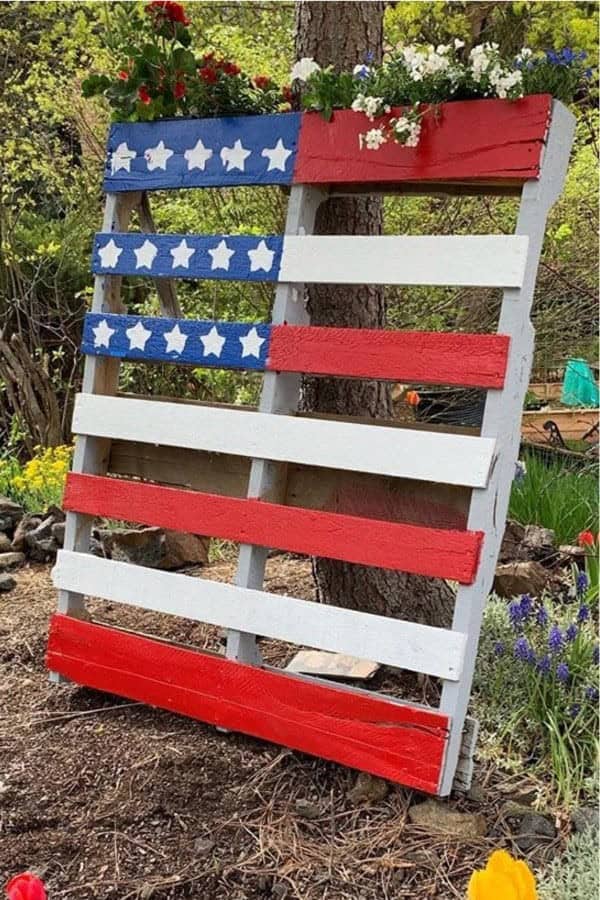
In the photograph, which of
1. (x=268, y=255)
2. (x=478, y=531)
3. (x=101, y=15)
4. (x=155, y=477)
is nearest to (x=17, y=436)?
(x=101, y=15)

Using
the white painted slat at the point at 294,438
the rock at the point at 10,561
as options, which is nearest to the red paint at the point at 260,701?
the white painted slat at the point at 294,438

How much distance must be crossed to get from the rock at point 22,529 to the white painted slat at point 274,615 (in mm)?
1802

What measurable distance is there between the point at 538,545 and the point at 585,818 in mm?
1955

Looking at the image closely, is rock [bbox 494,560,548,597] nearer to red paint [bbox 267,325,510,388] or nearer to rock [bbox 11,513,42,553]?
red paint [bbox 267,325,510,388]

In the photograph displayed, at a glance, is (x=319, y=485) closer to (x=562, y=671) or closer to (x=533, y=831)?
(x=562, y=671)

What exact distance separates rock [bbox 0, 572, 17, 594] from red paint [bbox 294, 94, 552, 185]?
239cm

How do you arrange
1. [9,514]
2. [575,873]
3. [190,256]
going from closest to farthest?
[575,873]
[190,256]
[9,514]

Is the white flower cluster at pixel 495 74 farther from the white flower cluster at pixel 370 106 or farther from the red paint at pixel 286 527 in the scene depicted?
the red paint at pixel 286 527

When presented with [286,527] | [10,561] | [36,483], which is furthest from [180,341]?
[36,483]

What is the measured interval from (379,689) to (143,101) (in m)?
1.84

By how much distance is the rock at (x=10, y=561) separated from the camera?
171 inches

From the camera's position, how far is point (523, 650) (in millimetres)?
2475

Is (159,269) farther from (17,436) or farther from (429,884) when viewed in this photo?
(17,436)

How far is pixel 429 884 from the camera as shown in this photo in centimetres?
200
